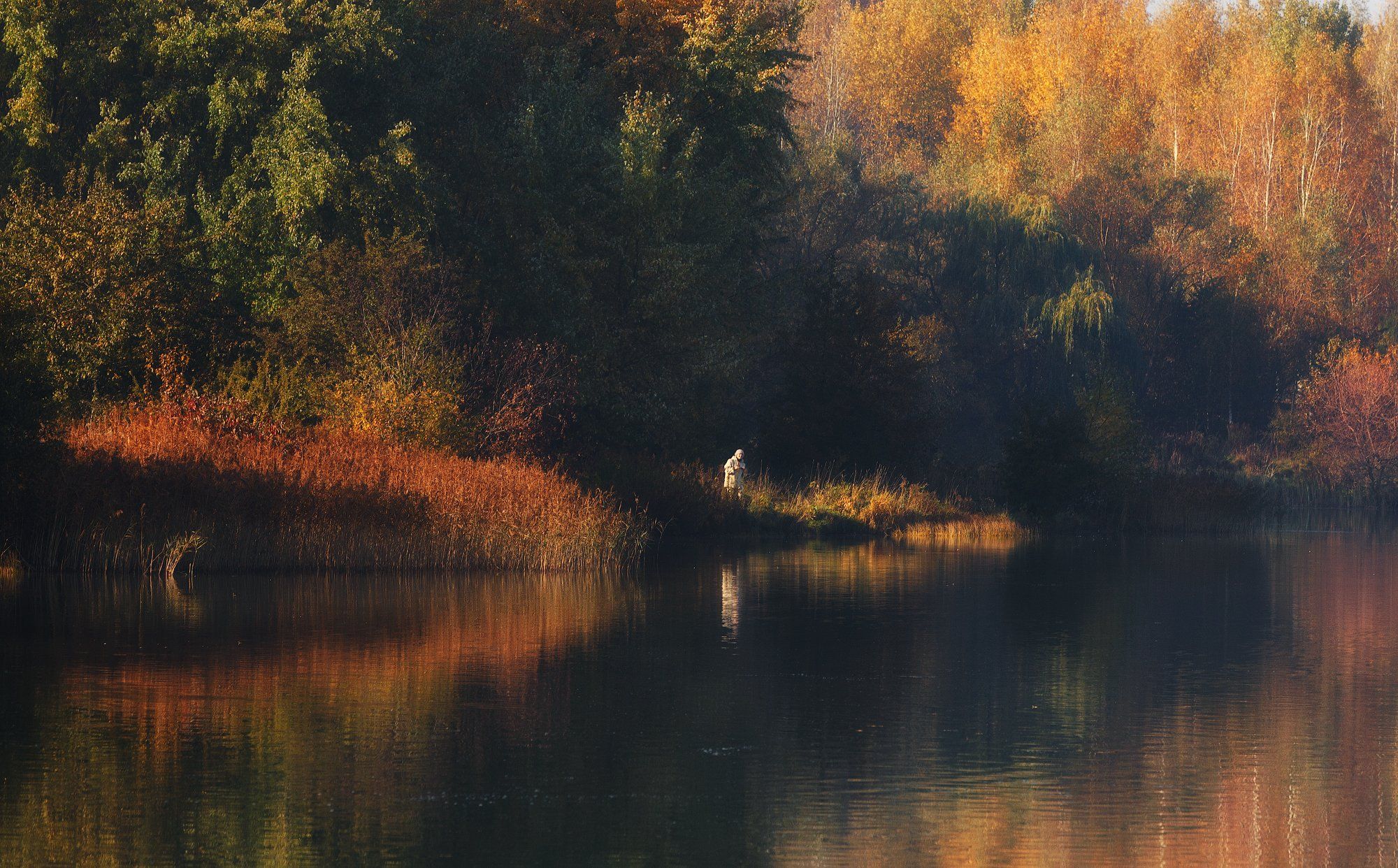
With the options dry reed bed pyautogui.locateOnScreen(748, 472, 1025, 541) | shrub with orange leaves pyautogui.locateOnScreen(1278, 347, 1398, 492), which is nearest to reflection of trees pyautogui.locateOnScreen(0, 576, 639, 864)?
dry reed bed pyautogui.locateOnScreen(748, 472, 1025, 541)

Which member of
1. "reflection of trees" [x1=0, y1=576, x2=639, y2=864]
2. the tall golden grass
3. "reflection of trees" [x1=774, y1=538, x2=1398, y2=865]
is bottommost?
"reflection of trees" [x1=774, y1=538, x2=1398, y2=865]

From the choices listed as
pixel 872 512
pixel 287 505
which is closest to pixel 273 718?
pixel 287 505

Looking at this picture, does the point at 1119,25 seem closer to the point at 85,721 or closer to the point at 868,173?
the point at 868,173

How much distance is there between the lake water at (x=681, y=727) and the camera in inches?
453

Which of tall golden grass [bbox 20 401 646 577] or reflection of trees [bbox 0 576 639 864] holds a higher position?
tall golden grass [bbox 20 401 646 577]

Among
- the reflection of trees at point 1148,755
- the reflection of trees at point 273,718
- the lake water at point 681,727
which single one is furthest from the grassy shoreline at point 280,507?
the reflection of trees at point 1148,755

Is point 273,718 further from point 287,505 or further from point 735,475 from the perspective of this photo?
point 735,475

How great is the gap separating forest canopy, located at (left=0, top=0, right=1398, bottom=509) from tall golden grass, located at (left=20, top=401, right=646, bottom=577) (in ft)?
5.63

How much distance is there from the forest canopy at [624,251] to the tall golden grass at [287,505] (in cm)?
172

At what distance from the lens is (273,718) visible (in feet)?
50.3

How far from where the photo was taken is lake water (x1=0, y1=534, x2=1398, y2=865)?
11.5 meters

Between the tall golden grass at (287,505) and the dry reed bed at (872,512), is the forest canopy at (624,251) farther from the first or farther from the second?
the dry reed bed at (872,512)

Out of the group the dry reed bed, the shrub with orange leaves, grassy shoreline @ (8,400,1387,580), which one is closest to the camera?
grassy shoreline @ (8,400,1387,580)

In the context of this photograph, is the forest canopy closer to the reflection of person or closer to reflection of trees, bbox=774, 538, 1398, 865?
the reflection of person
